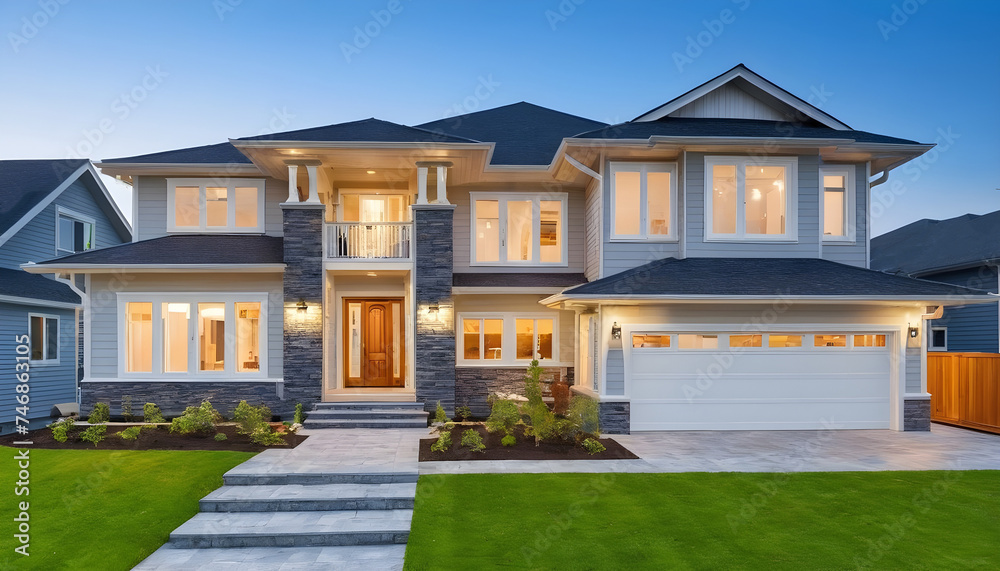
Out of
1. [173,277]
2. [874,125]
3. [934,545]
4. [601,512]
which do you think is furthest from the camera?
[874,125]

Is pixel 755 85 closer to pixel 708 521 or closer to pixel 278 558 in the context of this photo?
pixel 708 521

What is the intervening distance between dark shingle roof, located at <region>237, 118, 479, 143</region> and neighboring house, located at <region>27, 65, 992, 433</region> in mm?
65

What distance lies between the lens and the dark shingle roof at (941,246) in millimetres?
14609

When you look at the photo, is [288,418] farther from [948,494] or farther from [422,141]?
[948,494]

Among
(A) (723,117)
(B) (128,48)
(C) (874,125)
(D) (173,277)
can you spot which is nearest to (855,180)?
(A) (723,117)

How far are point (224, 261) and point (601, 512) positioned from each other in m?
9.01

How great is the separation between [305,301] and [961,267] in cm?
1605

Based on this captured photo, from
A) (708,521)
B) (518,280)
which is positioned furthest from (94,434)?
(708,521)

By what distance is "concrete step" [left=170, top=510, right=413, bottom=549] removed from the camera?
5371 mm

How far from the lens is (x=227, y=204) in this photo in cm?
1297

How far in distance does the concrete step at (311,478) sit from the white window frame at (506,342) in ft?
19.8

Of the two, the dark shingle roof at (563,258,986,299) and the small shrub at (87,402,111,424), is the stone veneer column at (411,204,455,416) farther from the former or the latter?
the small shrub at (87,402,111,424)

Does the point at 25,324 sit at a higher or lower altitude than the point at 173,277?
lower

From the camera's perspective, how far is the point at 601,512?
19.1ft
